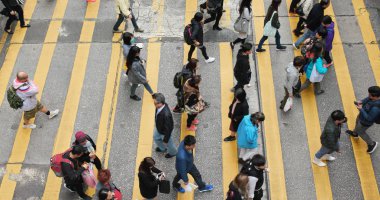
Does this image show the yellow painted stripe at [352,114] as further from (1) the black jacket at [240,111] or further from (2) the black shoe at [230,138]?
(1) the black jacket at [240,111]

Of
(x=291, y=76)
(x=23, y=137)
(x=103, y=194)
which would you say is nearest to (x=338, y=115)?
(x=291, y=76)

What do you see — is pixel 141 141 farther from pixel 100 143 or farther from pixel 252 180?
pixel 252 180

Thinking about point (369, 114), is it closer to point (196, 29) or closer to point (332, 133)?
point (332, 133)

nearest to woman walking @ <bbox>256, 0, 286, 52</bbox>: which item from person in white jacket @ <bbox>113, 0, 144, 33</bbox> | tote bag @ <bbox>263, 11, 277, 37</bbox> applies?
tote bag @ <bbox>263, 11, 277, 37</bbox>

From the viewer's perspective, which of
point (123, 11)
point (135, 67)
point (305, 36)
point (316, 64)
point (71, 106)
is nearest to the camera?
point (135, 67)

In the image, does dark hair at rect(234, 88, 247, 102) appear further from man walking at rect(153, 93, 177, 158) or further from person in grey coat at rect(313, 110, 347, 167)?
person in grey coat at rect(313, 110, 347, 167)

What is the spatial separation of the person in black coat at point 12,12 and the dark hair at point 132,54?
4.48 meters

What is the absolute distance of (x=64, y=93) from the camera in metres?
10.5

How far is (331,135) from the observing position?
791 centimetres

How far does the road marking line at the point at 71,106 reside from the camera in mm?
8766

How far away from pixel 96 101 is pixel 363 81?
21.7ft

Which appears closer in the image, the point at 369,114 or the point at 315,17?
the point at 369,114

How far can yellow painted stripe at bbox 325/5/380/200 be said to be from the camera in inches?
336

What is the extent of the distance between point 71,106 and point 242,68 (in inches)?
166
